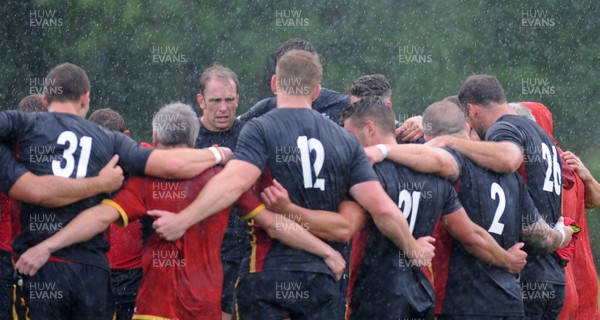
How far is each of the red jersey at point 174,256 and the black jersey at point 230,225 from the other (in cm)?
228

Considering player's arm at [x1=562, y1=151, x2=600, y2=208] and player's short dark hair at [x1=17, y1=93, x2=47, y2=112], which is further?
player's arm at [x1=562, y1=151, x2=600, y2=208]

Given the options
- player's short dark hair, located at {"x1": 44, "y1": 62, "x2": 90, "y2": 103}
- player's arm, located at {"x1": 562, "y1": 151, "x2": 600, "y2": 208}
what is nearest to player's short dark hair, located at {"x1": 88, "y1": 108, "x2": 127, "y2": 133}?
player's short dark hair, located at {"x1": 44, "y1": 62, "x2": 90, "y2": 103}

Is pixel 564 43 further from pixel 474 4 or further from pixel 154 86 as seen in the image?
pixel 154 86

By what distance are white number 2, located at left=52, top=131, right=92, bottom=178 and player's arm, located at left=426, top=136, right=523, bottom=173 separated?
2471mm

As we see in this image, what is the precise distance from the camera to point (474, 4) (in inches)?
834

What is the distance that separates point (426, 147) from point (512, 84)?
14.9m

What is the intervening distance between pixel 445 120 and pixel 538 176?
3.40 ft

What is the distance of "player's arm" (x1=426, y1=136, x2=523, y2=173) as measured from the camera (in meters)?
7.18

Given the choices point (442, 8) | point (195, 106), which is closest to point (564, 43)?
point (442, 8)

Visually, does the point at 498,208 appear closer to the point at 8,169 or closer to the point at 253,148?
the point at 253,148

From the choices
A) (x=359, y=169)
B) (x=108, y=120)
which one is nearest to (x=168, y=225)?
(x=359, y=169)

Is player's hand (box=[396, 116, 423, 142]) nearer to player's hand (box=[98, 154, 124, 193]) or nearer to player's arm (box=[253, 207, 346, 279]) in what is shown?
player's arm (box=[253, 207, 346, 279])

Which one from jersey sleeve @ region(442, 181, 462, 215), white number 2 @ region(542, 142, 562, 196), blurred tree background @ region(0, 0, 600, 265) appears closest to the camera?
jersey sleeve @ region(442, 181, 462, 215)

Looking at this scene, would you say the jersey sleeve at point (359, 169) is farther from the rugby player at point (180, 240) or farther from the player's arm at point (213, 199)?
the player's arm at point (213, 199)
